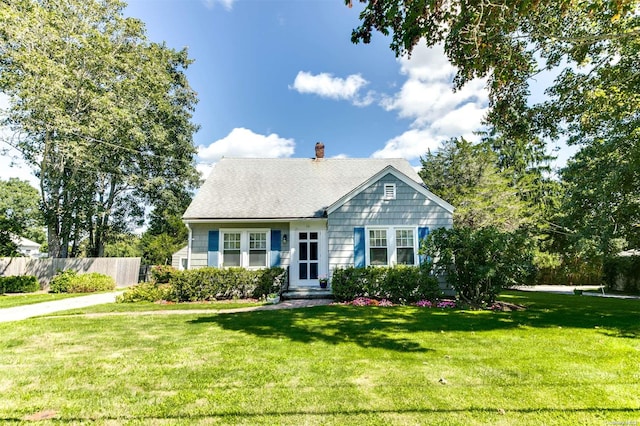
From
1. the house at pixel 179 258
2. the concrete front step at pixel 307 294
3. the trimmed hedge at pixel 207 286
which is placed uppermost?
the house at pixel 179 258

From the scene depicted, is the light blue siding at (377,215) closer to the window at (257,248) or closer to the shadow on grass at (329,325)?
the window at (257,248)

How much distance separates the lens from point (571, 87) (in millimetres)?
9266

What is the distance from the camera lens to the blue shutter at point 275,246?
13.2 metres

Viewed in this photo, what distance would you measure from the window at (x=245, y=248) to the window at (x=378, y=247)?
4273 millimetres

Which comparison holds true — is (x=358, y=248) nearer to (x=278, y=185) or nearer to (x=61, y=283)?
(x=278, y=185)

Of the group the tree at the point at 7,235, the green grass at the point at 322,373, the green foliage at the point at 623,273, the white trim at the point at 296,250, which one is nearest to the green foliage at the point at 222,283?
the white trim at the point at 296,250

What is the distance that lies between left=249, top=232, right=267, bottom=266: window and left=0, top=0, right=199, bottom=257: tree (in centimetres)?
1291

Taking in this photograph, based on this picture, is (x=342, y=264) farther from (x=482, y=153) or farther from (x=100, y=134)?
(x=100, y=134)

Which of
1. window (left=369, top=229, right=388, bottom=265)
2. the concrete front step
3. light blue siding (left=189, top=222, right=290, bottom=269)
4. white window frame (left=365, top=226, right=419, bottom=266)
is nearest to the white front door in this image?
light blue siding (left=189, top=222, right=290, bottom=269)

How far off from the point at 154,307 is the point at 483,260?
1038 centimetres

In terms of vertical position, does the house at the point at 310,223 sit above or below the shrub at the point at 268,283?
above

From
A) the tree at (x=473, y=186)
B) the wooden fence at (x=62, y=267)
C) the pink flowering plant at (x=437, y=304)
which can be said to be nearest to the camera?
the pink flowering plant at (x=437, y=304)

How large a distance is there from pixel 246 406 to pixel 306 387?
0.77m

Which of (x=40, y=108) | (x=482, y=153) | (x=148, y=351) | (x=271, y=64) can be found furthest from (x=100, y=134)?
(x=482, y=153)
